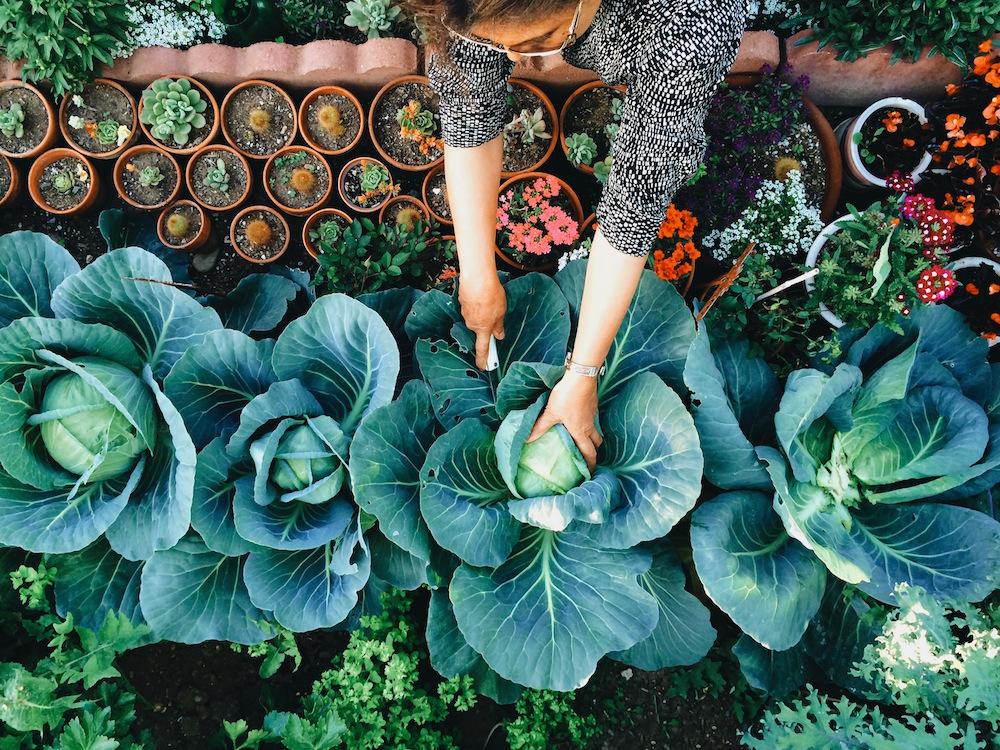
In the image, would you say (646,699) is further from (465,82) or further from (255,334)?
(465,82)

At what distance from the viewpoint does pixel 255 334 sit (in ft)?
7.68

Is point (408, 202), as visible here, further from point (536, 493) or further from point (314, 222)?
point (536, 493)

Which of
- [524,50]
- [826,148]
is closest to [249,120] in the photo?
[524,50]

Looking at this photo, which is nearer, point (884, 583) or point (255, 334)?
point (884, 583)

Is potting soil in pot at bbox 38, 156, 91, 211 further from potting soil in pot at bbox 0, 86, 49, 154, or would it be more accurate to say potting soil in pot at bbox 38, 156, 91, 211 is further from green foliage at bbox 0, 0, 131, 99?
green foliage at bbox 0, 0, 131, 99

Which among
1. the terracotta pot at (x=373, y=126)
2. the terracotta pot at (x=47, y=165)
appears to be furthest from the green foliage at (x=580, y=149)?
the terracotta pot at (x=47, y=165)

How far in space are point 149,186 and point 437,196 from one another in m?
1.06

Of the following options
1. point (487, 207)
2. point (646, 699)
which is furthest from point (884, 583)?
point (487, 207)

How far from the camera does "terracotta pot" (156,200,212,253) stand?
2383 millimetres

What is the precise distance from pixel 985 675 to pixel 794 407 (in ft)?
2.33

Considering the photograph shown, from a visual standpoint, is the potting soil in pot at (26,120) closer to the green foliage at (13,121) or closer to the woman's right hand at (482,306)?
the green foliage at (13,121)

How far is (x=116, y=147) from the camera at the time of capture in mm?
2404

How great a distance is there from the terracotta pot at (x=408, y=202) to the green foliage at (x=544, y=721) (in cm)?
167

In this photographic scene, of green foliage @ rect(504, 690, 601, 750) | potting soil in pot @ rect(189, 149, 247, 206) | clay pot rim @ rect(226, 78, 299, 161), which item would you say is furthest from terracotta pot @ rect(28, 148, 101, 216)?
green foliage @ rect(504, 690, 601, 750)
